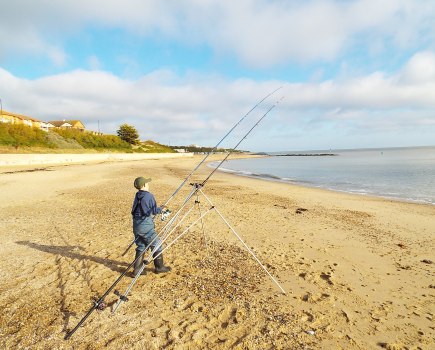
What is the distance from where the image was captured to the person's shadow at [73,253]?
5798mm

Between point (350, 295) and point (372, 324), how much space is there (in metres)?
0.76

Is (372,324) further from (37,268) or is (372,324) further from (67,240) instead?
(67,240)

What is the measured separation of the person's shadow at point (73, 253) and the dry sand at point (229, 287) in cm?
3

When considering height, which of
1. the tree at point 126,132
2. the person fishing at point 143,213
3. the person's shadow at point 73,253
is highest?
the tree at point 126,132

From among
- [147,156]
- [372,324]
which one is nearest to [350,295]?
[372,324]

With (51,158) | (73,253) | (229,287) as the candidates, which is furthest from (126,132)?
(229,287)

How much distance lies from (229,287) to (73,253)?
3.96 meters

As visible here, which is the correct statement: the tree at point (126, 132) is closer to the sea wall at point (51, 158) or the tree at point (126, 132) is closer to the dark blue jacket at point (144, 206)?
the sea wall at point (51, 158)

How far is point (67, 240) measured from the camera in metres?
7.39

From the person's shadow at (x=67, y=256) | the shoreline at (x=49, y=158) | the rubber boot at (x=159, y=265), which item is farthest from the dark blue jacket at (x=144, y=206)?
the shoreline at (x=49, y=158)

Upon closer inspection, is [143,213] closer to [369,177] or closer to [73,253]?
[73,253]

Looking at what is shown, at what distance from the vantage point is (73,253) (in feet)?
21.1

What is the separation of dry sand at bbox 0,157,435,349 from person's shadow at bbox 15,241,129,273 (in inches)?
1.0

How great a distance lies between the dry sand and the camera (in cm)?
360
